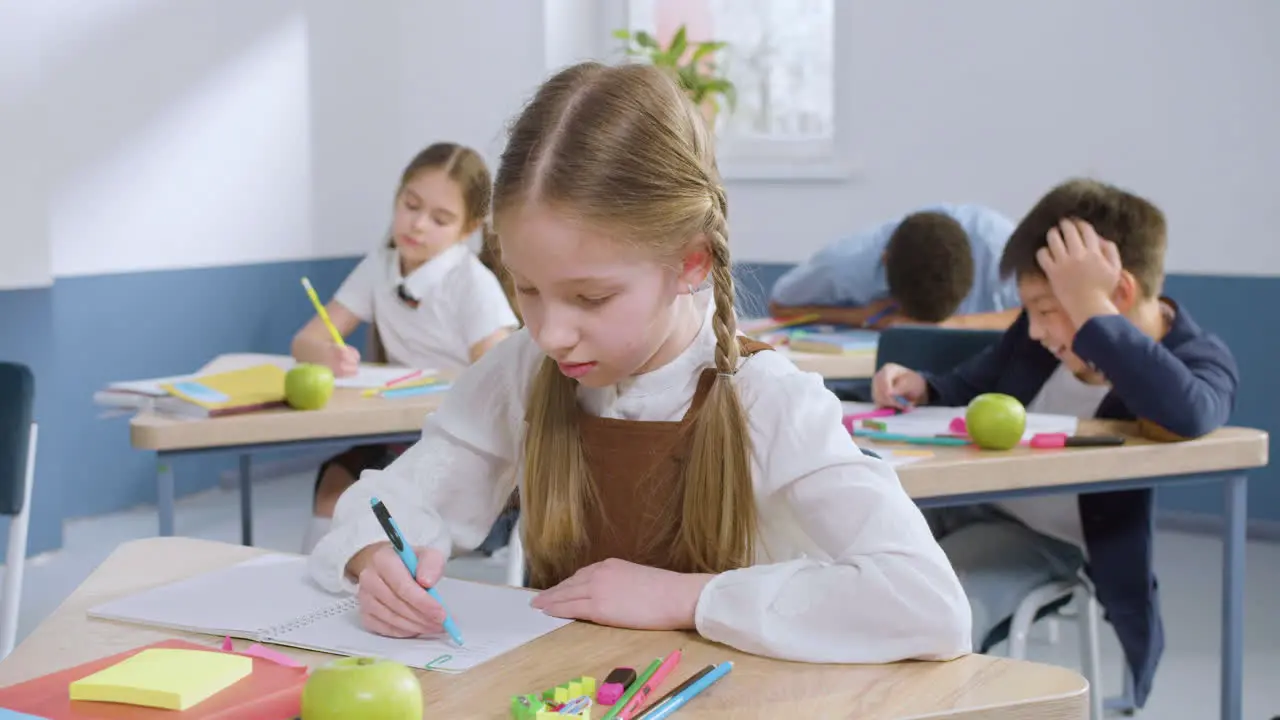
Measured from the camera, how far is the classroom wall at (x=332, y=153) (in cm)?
447

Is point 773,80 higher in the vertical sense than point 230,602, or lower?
higher

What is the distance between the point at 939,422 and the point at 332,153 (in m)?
3.98

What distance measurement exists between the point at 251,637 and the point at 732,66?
4.89 m

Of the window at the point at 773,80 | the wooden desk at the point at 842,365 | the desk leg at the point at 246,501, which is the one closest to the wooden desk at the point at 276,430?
the desk leg at the point at 246,501

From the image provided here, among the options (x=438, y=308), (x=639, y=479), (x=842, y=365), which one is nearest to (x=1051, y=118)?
(x=842, y=365)

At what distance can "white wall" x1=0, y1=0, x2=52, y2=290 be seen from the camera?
4082 millimetres

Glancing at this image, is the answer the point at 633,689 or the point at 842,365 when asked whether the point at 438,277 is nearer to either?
the point at 842,365

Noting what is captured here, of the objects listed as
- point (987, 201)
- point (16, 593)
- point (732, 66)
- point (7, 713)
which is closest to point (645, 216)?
point (7, 713)

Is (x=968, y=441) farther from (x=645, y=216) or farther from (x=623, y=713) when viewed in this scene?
(x=623, y=713)

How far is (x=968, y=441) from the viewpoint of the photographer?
2270 mm

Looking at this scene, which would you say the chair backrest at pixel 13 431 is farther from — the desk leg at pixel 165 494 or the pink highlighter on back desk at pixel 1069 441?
the pink highlighter on back desk at pixel 1069 441

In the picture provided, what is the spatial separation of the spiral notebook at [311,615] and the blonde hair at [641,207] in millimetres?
156

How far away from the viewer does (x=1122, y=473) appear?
2.19 metres

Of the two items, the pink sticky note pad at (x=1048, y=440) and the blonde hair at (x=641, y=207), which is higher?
the blonde hair at (x=641, y=207)
